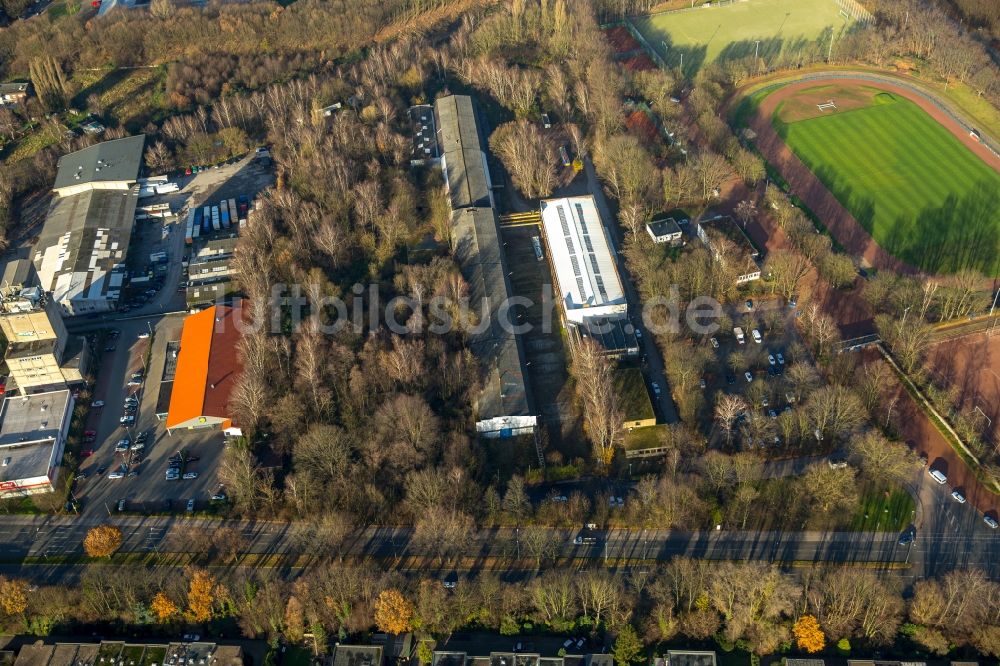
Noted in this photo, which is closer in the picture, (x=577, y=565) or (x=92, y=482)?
(x=577, y=565)

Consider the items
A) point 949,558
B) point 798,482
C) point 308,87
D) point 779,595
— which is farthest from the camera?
point 308,87

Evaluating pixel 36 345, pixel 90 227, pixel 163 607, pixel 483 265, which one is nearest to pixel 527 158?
pixel 483 265

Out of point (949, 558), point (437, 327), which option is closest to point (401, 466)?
point (437, 327)

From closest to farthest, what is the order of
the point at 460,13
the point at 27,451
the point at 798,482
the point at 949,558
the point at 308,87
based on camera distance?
the point at 949,558, the point at 798,482, the point at 27,451, the point at 308,87, the point at 460,13

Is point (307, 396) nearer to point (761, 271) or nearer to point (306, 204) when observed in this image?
point (306, 204)

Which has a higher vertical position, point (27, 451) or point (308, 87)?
point (308, 87)

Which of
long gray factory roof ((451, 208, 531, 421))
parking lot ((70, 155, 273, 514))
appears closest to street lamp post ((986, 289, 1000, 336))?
long gray factory roof ((451, 208, 531, 421))

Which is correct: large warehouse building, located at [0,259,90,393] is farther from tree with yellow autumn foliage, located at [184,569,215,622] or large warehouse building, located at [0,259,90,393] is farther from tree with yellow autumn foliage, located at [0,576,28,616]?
tree with yellow autumn foliage, located at [184,569,215,622]

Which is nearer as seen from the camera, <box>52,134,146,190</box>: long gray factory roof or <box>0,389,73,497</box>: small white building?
<box>0,389,73,497</box>: small white building
